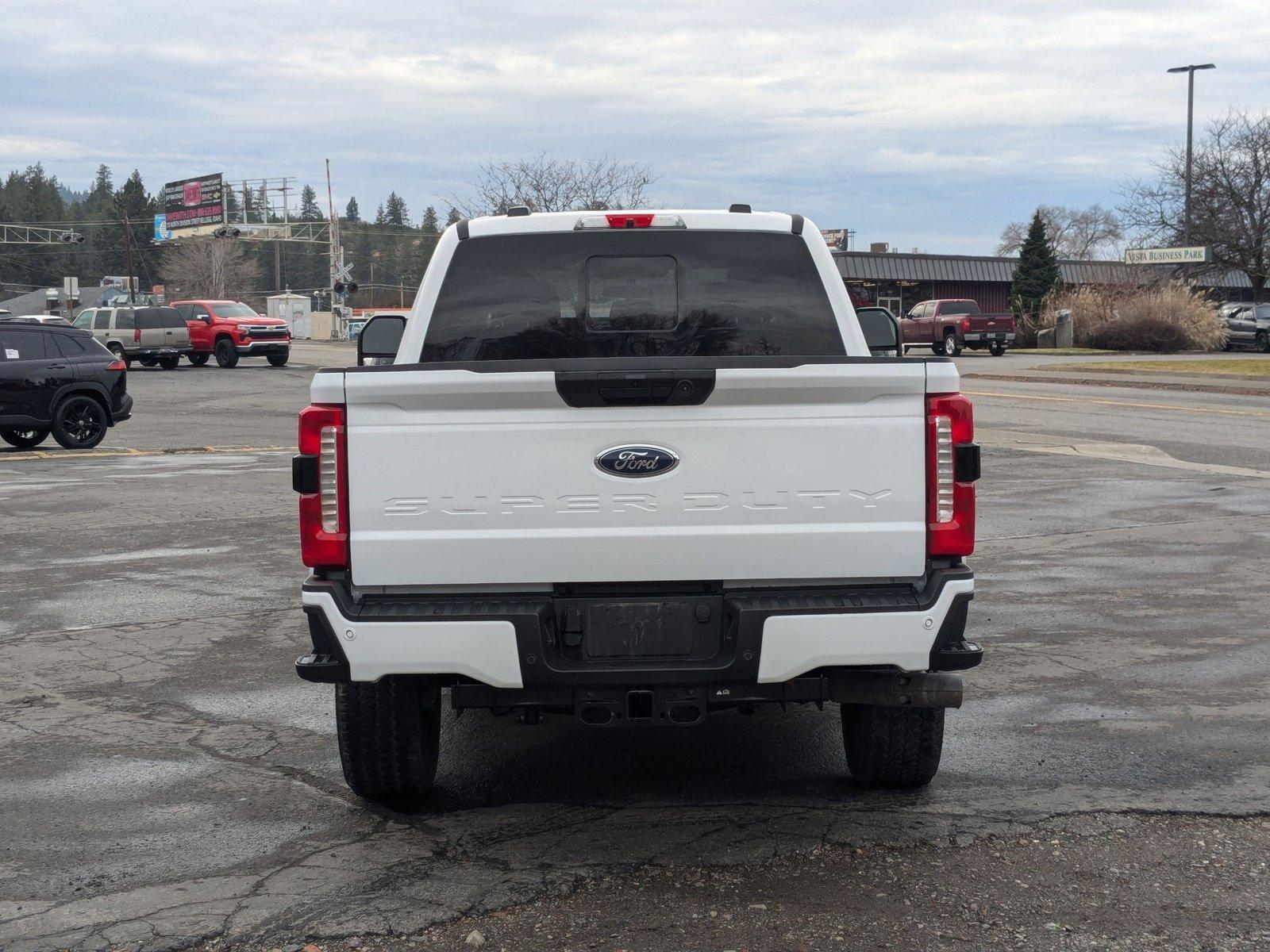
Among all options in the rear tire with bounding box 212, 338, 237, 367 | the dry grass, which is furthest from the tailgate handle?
the rear tire with bounding box 212, 338, 237, 367

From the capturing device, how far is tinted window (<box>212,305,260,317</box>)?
143ft

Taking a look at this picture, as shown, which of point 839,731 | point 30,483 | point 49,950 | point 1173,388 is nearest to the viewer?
point 49,950

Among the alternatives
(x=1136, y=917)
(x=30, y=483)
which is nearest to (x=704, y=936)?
(x=1136, y=917)

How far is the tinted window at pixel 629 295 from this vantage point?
5.44m

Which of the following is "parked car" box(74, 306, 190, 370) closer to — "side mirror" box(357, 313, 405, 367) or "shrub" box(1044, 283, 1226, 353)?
"shrub" box(1044, 283, 1226, 353)

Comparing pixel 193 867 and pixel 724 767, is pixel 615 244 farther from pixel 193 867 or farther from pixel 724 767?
pixel 193 867

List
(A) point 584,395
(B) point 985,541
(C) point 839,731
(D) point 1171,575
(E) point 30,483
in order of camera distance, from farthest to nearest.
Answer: (E) point 30,483, (B) point 985,541, (D) point 1171,575, (C) point 839,731, (A) point 584,395

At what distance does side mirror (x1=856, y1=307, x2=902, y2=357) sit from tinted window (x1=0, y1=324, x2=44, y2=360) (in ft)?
52.1

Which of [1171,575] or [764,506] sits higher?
[764,506]

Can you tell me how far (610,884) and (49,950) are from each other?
157cm

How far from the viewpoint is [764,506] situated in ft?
13.9

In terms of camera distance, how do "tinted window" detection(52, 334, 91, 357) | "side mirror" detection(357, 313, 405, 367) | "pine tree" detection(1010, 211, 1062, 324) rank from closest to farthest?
"side mirror" detection(357, 313, 405, 367), "tinted window" detection(52, 334, 91, 357), "pine tree" detection(1010, 211, 1062, 324)

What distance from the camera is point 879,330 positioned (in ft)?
20.4

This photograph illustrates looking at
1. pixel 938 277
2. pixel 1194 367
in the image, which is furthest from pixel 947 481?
pixel 938 277
